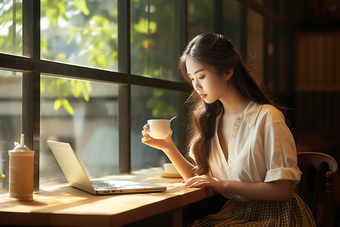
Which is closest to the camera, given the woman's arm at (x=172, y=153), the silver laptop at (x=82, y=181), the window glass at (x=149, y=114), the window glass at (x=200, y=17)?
the silver laptop at (x=82, y=181)

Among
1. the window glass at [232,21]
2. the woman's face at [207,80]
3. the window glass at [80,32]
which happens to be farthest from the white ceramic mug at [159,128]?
the window glass at [232,21]

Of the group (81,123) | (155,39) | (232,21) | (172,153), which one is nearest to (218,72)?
(172,153)

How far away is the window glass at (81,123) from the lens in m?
1.54

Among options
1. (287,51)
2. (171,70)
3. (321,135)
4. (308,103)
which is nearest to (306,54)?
A: (287,51)

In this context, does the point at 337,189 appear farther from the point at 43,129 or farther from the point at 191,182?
the point at 43,129

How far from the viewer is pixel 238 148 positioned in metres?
1.48

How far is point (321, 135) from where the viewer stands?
159 inches

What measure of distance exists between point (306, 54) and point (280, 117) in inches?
122

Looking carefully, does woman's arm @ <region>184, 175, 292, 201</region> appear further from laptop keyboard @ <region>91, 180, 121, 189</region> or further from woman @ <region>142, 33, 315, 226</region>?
laptop keyboard @ <region>91, 180, 121, 189</region>

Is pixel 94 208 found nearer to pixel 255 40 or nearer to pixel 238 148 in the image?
pixel 238 148

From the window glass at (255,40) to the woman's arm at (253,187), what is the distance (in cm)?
211

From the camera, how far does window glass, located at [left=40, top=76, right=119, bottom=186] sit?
1.54 m

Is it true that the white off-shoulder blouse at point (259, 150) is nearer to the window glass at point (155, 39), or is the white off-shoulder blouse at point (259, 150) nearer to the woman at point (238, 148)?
the woman at point (238, 148)

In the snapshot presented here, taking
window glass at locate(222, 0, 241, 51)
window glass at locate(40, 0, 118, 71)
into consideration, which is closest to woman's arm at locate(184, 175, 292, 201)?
window glass at locate(40, 0, 118, 71)
